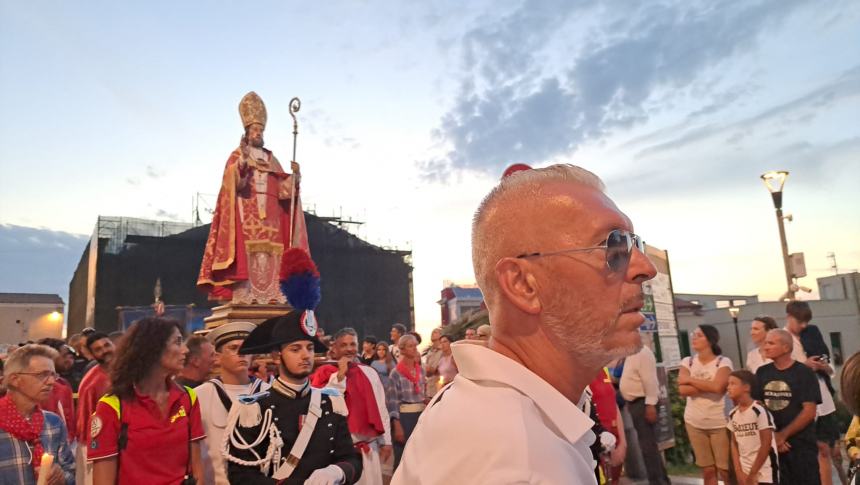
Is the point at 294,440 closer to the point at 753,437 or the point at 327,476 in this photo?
the point at 327,476

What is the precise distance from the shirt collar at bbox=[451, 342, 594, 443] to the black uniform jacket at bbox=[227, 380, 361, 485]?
2.74m

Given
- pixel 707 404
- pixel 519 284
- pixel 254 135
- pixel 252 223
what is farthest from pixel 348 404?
pixel 254 135

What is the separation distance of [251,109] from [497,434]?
33.9 ft

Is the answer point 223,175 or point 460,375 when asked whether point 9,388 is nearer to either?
point 460,375

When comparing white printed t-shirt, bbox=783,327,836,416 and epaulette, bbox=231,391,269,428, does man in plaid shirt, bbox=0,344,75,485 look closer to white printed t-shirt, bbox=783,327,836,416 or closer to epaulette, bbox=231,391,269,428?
epaulette, bbox=231,391,269,428

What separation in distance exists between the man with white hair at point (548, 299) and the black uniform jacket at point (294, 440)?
2.59m

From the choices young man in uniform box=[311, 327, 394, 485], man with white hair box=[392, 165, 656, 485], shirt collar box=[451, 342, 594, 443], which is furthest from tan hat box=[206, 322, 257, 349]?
shirt collar box=[451, 342, 594, 443]

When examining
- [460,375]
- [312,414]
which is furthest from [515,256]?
[312,414]

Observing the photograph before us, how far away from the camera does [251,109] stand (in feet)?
34.3

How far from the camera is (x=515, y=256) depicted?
1493 millimetres

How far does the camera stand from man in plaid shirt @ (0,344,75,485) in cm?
386

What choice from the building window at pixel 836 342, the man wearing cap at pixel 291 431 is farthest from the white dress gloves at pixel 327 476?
the building window at pixel 836 342

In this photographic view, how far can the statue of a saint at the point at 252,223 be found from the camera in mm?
9844

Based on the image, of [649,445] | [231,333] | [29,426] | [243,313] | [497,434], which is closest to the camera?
[497,434]
